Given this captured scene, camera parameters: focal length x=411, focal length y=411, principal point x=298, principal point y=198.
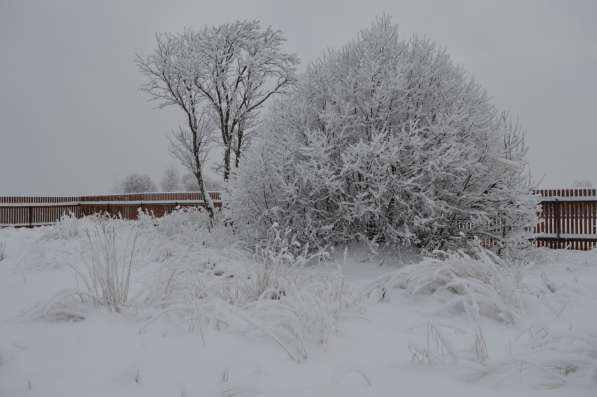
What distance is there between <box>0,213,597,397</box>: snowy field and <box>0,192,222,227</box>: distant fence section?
1346 centimetres

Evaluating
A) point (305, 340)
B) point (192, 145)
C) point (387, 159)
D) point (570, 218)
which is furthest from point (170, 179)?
point (305, 340)

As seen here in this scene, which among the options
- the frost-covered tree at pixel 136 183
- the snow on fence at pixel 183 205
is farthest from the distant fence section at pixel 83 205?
the frost-covered tree at pixel 136 183

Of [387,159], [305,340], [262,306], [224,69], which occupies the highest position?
[224,69]

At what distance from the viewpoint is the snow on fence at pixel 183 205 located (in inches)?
425

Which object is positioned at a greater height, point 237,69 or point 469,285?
point 237,69

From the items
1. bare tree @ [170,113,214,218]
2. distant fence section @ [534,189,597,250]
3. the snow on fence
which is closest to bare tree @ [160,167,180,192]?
the snow on fence

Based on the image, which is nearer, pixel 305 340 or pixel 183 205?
pixel 305 340

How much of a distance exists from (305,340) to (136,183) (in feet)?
121

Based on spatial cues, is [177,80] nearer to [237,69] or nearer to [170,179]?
[237,69]

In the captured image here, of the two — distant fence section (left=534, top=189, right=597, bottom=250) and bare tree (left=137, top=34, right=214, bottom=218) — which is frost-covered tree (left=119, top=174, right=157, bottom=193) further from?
distant fence section (left=534, top=189, right=597, bottom=250)

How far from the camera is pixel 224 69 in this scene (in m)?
10.7

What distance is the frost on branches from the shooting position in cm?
539

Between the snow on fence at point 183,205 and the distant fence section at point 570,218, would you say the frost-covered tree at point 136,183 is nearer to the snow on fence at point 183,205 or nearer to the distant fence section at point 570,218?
the snow on fence at point 183,205

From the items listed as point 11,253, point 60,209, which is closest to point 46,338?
point 11,253
